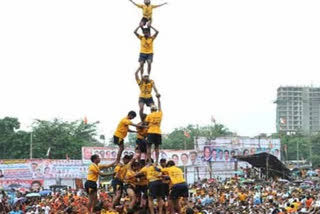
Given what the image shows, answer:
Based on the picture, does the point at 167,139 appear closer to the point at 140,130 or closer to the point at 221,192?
the point at 221,192

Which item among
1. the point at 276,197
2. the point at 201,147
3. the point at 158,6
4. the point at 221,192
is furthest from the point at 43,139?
the point at 158,6

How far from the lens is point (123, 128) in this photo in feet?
54.5

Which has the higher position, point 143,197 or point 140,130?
point 140,130

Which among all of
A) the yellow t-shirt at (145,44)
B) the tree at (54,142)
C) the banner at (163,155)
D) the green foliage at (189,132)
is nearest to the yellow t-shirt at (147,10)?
the yellow t-shirt at (145,44)

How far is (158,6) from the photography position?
1852 cm

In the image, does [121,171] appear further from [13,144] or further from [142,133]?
[13,144]

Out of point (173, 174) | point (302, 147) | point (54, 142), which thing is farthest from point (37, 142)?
point (302, 147)

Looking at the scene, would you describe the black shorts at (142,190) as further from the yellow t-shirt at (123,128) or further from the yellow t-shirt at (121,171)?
the yellow t-shirt at (123,128)

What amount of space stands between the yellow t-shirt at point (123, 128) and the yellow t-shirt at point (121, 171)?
→ 3.06 ft

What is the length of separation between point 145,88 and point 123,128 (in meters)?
1.93

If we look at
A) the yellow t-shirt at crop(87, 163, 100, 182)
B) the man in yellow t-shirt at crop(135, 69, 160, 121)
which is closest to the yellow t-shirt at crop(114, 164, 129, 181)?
the yellow t-shirt at crop(87, 163, 100, 182)

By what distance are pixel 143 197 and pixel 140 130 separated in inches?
77.5

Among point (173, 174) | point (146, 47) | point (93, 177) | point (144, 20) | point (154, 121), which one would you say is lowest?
point (93, 177)

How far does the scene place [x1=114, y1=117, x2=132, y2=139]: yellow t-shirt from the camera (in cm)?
1648
